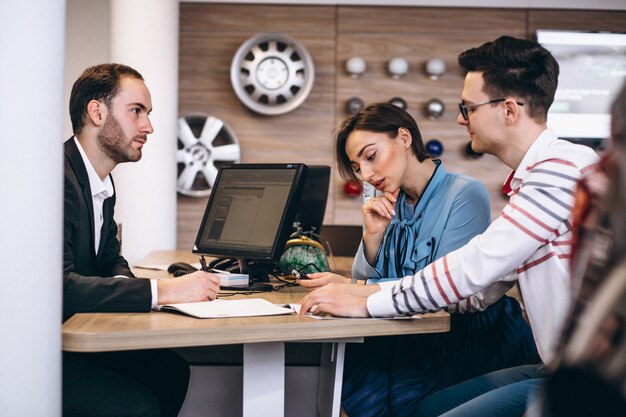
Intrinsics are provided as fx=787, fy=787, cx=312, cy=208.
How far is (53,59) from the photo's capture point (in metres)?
1.58

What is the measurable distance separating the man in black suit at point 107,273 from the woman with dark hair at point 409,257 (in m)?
0.50

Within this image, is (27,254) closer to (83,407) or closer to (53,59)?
(53,59)

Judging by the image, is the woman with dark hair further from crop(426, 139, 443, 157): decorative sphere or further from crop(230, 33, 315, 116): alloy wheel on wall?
crop(426, 139, 443, 157): decorative sphere

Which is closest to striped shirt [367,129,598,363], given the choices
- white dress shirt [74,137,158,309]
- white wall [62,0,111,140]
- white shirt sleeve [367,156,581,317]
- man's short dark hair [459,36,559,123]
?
white shirt sleeve [367,156,581,317]

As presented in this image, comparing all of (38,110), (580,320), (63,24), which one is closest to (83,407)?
(38,110)

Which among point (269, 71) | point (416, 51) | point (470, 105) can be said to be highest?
point (416, 51)

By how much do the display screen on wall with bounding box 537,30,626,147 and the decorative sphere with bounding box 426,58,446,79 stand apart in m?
0.73

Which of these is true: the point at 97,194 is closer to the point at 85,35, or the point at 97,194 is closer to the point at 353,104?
the point at 353,104

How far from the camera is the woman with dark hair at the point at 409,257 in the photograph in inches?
87.1

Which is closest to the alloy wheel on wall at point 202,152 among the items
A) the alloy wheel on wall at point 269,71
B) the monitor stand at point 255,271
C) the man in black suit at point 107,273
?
the alloy wheel on wall at point 269,71

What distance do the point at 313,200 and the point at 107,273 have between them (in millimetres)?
1003

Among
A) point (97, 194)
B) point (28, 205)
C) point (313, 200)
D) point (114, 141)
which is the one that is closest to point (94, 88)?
point (114, 141)

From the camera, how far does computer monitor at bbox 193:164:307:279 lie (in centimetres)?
244

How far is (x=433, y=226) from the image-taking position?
238 centimetres
